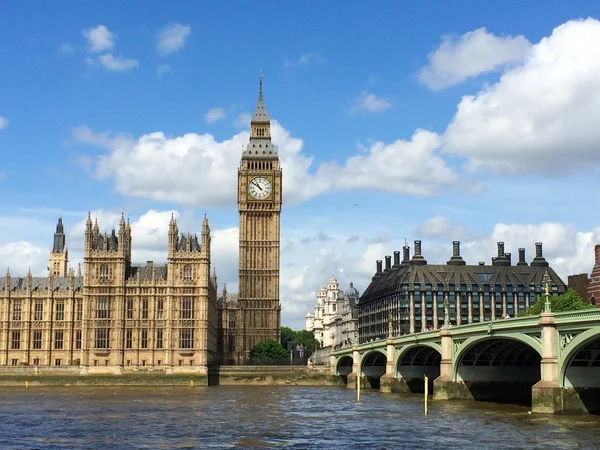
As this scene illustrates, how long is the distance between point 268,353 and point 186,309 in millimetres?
22124

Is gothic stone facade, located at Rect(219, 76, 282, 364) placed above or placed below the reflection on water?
above

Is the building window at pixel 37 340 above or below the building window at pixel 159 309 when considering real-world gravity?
below

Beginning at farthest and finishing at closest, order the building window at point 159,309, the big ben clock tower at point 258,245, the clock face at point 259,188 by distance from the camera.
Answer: the clock face at point 259,188
the big ben clock tower at point 258,245
the building window at point 159,309

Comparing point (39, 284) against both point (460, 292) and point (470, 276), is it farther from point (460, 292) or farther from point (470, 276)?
point (470, 276)

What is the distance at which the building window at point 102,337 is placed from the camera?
133 m

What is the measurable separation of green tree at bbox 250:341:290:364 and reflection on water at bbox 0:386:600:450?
213 feet

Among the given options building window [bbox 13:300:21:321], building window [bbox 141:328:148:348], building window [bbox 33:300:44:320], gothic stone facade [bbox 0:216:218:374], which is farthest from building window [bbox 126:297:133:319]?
building window [bbox 13:300:21:321]

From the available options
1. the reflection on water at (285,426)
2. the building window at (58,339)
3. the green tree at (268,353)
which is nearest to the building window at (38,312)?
the building window at (58,339)

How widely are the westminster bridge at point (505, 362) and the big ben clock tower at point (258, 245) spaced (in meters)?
30.4

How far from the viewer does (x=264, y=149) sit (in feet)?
567

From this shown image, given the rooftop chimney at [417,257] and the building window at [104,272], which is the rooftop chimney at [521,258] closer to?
the rooftop chimney at [417,257]

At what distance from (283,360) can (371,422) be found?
87.6m

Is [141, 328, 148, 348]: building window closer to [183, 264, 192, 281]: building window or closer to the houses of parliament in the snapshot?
the houses of parliament

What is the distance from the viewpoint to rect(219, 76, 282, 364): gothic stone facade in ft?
536
